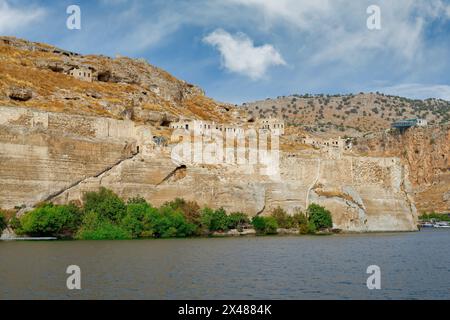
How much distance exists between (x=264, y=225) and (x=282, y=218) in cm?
234

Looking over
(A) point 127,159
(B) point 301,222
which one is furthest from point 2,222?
(B) point 301,222

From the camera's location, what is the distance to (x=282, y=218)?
49.4m

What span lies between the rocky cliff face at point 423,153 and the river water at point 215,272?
7582cm

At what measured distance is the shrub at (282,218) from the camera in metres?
49.2

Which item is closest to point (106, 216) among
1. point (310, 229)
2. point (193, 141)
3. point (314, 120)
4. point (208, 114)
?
point (193, 141)

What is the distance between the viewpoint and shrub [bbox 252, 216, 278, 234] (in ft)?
156

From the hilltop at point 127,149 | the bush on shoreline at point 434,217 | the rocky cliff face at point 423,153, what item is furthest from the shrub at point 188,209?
the rocky cliff face at point 423,153

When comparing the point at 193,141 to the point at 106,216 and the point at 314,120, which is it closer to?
the point at 106,216

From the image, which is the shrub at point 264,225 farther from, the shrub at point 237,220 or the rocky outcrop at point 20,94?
the rocky outcrop at point 20,94

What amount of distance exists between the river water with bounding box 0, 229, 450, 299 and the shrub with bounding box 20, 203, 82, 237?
5.52 metres

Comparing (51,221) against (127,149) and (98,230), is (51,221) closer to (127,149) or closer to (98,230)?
(98,230)

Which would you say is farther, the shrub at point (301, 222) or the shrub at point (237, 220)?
the shrub at point (301, 222)

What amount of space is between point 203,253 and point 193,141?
20182 mm

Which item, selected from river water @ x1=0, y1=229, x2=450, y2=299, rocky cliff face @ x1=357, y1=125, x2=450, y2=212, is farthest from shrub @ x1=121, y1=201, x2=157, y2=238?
rocky cliff face @ x1=357, y1=125, x2=450, y2=212
